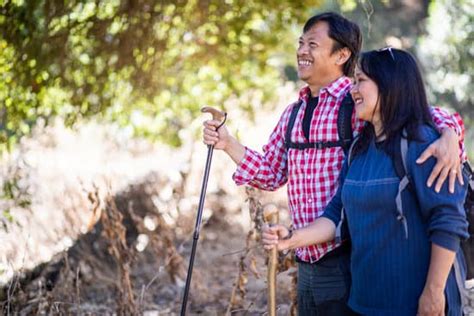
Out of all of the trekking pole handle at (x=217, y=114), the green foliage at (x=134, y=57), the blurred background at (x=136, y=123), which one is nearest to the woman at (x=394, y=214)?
the trekking pole handle at (x=217, y=114)

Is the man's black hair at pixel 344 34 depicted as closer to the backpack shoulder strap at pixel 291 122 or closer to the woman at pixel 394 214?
the backpack shoulder strap at pixel 291 122

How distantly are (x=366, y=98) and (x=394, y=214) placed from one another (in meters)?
0.43

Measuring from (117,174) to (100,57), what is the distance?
9.03ft

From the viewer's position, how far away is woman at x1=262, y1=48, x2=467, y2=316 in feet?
8.95

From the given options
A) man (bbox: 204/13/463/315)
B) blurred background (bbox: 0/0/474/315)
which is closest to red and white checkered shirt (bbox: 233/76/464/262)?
man (bbox: 204/13/463/315)

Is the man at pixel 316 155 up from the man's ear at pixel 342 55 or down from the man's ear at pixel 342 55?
down

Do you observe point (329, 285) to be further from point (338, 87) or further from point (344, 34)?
point (344, 34)

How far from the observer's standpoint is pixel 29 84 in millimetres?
6039

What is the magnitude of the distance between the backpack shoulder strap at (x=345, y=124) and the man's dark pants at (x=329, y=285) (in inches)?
16.2

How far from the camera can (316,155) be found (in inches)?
128

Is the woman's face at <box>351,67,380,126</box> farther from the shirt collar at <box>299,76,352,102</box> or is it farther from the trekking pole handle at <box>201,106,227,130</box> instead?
the trekking pole handle at <box>201,106,227,130</box>

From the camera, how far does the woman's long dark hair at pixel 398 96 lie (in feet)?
9.43

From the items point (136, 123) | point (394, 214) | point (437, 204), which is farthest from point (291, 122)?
point (136, 123)

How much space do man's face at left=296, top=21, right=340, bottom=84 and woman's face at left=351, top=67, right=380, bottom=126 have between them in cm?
38
